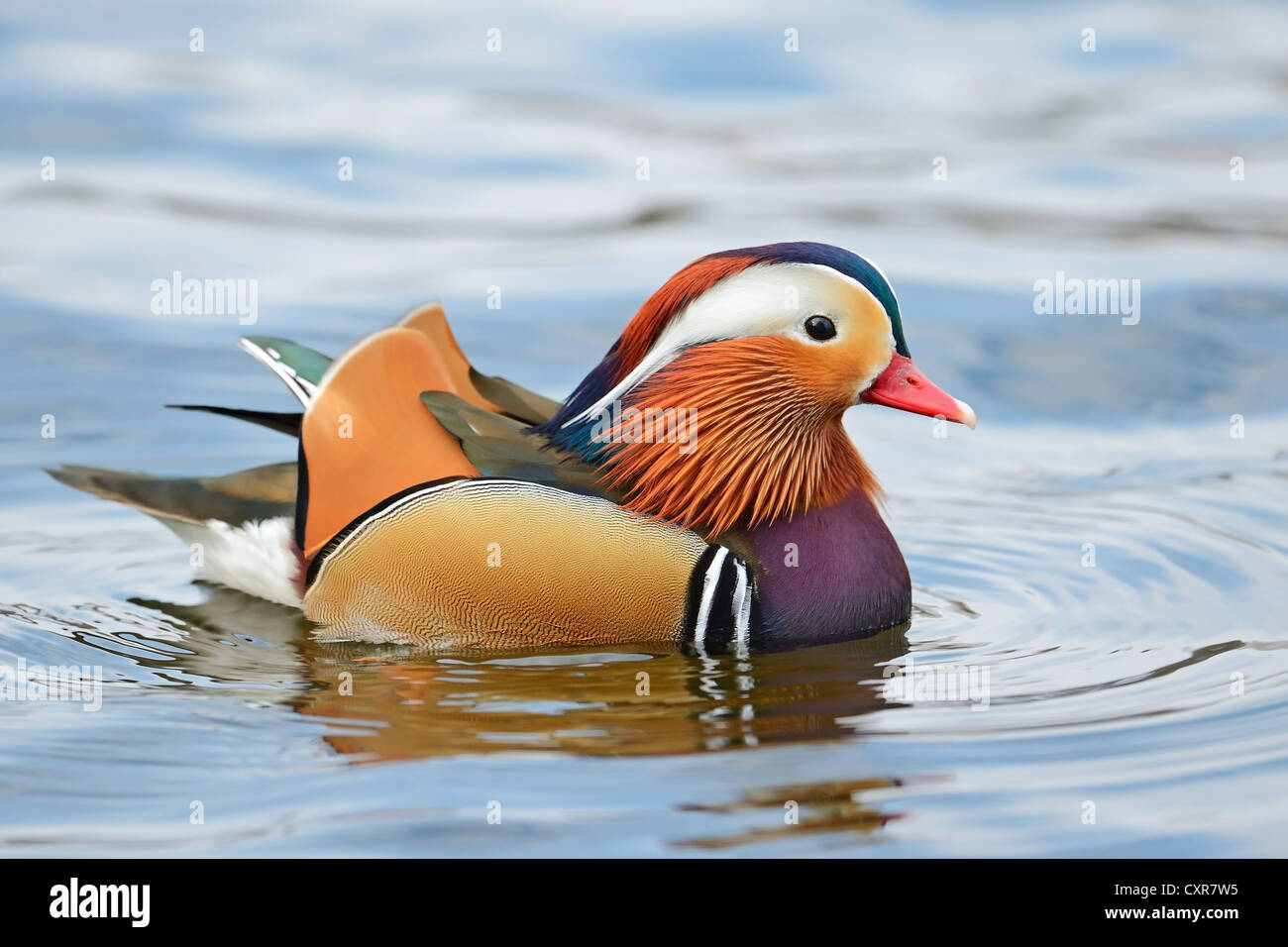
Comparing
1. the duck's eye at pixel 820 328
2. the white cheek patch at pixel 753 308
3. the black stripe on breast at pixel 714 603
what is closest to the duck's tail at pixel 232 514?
the white cheek patch at pixel 753 308

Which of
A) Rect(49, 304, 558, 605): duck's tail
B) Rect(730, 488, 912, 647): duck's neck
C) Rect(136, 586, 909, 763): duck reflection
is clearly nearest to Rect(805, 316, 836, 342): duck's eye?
Rect(730, 488, 912, 647): duck's neck

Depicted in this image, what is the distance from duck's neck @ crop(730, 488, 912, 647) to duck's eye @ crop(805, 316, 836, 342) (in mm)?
550

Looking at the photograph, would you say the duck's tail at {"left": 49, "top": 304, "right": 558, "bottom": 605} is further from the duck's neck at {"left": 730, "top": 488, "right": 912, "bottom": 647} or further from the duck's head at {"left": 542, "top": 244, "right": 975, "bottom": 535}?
the duck's neck at {"left": 730, "top": 488, "right": 912, "bottom": 647}

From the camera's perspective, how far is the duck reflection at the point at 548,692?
16.5 ft

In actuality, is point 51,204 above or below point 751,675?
above

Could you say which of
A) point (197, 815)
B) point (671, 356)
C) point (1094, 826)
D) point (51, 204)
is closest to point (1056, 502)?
point (671, 356)

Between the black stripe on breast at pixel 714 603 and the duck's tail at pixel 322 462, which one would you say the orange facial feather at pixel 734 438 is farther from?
the duck's tail at pixel 322 462

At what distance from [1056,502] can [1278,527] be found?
2.95 ft

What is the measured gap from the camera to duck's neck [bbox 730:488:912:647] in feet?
18.7

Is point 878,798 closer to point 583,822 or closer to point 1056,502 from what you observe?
point 583,822

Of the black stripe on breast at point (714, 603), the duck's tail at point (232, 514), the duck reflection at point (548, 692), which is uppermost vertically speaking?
the duck's tail at point (232, 514)

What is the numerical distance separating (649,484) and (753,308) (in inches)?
24.5

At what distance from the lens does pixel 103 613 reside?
6293mm

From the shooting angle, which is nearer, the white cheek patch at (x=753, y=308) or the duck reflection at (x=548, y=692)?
the duck reflection at (x=548, y=692)
